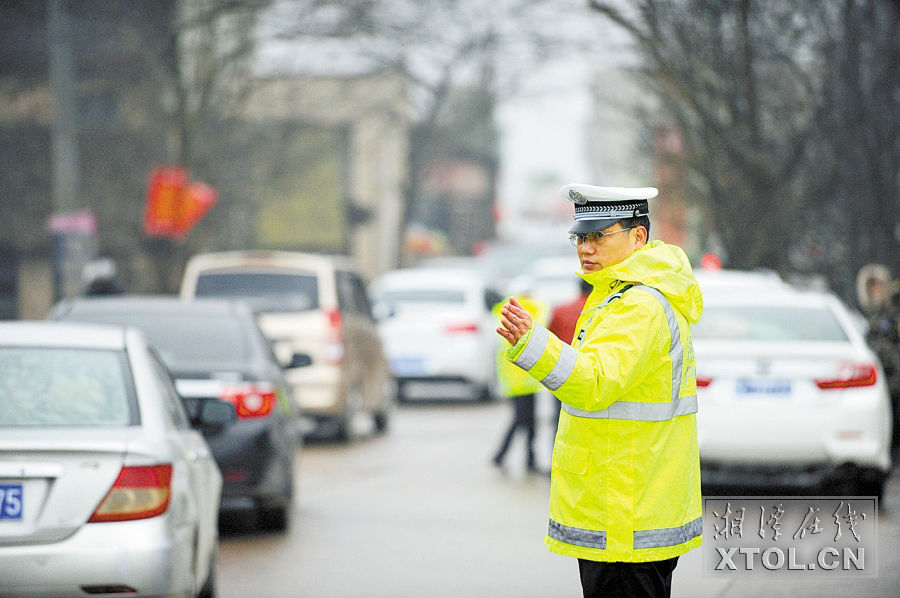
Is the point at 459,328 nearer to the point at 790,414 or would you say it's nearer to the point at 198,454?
the point at 790,414

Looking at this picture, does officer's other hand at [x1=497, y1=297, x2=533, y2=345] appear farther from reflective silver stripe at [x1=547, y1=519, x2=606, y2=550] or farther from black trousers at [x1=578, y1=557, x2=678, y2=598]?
black trousers at [x1=578, y1=557, x2=678, y2=598]

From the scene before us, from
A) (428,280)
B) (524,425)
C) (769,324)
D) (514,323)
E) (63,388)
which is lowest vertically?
(524,425)

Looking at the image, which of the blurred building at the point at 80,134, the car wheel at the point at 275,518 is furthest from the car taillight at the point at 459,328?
the car wheel at the point at 275,518

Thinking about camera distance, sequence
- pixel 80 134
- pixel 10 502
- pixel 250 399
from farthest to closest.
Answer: pixel 80 134 → pixel 250 399 → pixel 10 502

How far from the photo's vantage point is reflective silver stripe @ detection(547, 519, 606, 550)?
14.5 ft

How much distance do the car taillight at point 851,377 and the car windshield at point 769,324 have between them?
0.38 metres

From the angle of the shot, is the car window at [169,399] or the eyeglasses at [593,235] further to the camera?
the car window at [169,399]

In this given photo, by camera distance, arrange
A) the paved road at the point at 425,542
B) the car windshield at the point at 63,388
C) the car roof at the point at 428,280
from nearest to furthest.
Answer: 1. the car windshield at the point at 63,388
2. the paved road at the point at 425,542
3. the car roof at the point at 428,280

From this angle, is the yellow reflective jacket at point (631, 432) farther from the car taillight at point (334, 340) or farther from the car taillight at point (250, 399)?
the car taillight at point (334, 340)

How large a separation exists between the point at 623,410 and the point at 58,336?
3.27 metres

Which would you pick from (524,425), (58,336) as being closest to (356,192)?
(524,425)

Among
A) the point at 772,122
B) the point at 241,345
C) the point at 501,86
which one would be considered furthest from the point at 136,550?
the point at 501,86

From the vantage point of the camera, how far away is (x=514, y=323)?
423 cm

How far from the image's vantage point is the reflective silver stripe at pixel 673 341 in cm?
448
